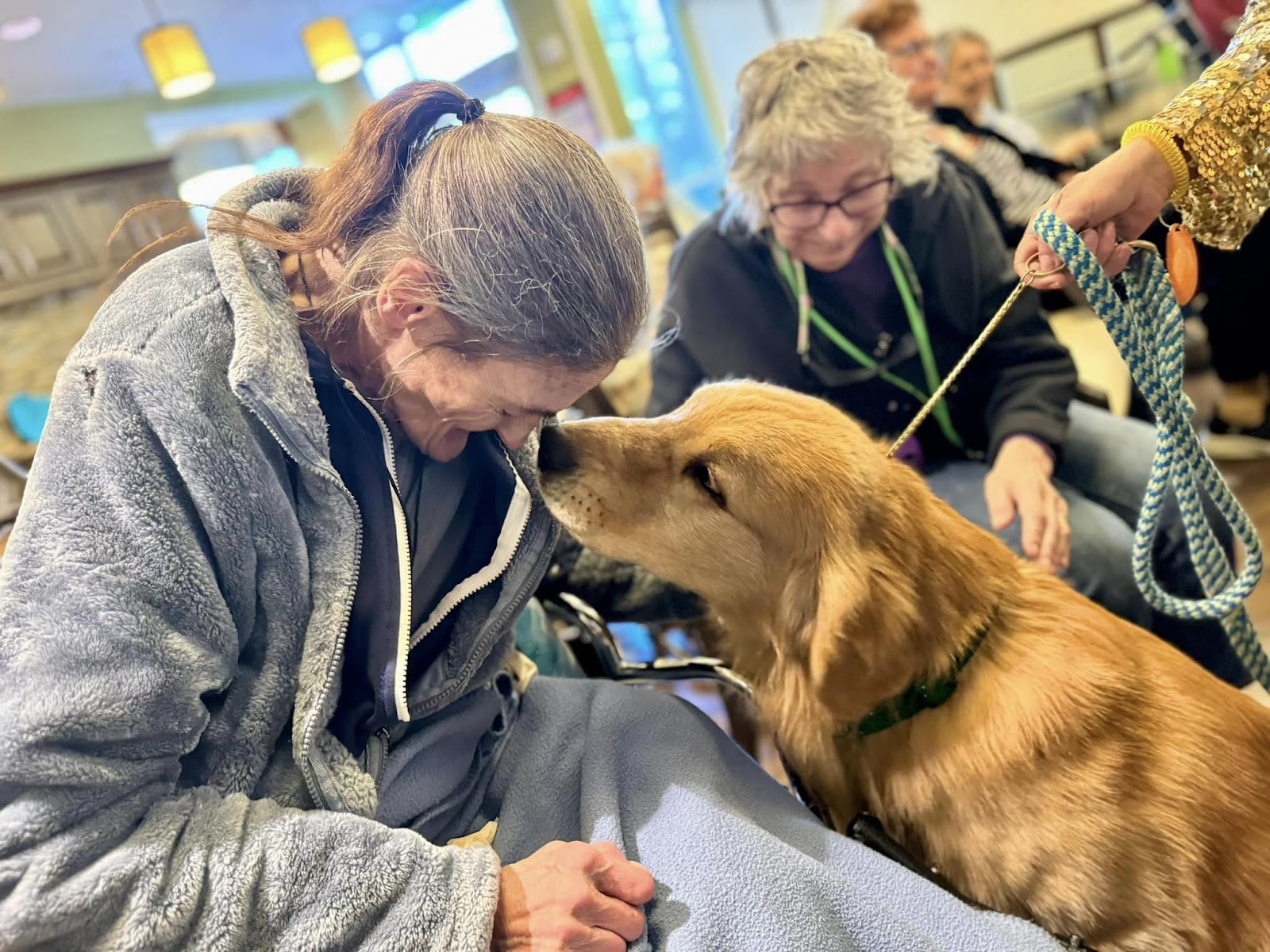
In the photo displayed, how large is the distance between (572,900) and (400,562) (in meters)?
0.40

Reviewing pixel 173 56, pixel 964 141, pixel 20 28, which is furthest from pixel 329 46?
pixel 964 141

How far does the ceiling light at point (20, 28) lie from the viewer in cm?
577

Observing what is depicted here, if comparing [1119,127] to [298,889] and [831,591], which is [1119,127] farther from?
[298,889]

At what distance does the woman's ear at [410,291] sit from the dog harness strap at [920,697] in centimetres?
73

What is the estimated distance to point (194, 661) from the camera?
→ 31.9 inches

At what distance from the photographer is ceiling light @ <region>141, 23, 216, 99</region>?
17.4 feet

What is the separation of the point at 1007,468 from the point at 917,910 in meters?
0.89

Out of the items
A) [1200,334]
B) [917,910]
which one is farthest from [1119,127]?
[917,910]

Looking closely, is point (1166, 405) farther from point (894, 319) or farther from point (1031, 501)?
point (894, 319)

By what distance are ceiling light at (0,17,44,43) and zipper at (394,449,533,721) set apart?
6.77 m

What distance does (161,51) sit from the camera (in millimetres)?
5316

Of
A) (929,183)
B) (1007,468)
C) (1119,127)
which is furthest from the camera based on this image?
(1119,127)

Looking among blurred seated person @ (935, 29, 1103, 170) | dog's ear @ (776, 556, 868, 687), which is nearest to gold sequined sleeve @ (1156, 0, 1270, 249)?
dog's ear @ (776, 556, 868, 687)

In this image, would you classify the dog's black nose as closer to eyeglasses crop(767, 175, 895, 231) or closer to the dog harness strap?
the dog harness strap
